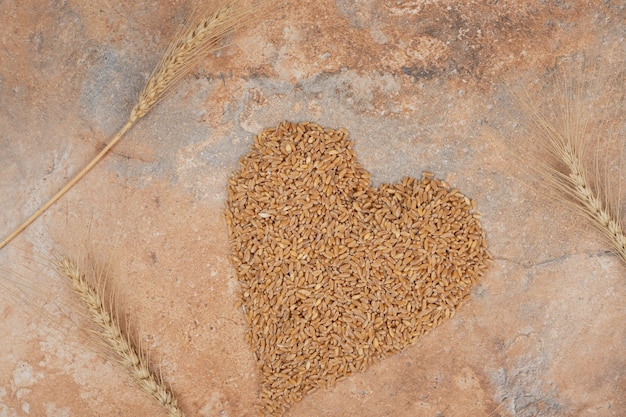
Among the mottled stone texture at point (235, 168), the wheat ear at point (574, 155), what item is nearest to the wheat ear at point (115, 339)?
the mottled stone texture at point (235, 168)

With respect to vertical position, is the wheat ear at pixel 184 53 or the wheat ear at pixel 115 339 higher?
the wheat ear at pixel 184 53

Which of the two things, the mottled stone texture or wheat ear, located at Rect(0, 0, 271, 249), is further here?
the mottled stone texture

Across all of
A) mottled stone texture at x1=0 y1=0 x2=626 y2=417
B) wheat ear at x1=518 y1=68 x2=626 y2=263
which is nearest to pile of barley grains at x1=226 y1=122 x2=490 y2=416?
mottled stone texture at x1=0 y1=0 x2=626 y2=417

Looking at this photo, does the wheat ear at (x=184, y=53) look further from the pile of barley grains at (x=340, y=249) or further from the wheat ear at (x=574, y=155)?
the wheat ear at (x=574, y=155)

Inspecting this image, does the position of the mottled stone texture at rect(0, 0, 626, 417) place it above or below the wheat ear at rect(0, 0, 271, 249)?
below

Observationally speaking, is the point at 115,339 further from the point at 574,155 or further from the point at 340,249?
the point at 574,155

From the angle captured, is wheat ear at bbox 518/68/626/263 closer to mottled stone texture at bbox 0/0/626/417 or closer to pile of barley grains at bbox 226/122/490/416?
mottled stone texture at bbox 0/0/626/417

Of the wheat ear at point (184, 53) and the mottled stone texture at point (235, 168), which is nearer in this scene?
the wheat ear at point (184, 53)
